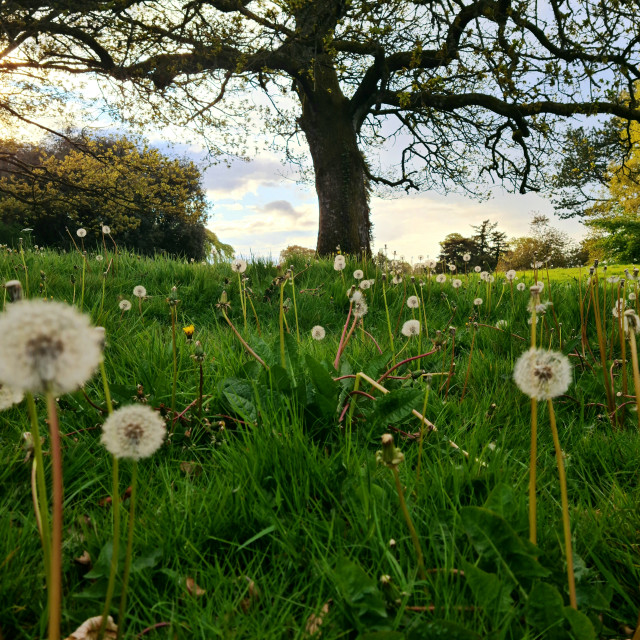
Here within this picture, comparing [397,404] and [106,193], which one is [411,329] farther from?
[106,193]

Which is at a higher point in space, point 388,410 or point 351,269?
point 351,269

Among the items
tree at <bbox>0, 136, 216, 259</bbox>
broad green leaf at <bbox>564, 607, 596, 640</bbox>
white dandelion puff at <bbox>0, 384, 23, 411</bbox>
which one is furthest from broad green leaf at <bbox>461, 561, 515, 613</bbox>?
tree at <bbox>0, 136, 216, 259</bbox>

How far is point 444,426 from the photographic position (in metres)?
2.10

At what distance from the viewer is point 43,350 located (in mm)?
634

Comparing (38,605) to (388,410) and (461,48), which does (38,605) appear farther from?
(461,48)

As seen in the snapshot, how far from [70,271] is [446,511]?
509 cm

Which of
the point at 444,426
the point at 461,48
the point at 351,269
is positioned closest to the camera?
the point at 444,426

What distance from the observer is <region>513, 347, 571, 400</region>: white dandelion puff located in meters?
0.94

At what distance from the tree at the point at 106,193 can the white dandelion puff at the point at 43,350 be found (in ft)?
28.4

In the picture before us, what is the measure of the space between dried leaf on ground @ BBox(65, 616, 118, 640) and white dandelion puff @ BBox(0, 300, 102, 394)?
0.73 meters

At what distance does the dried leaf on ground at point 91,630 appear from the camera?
1008 millimetres

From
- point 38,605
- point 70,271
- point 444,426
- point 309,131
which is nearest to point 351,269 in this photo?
point 70,271

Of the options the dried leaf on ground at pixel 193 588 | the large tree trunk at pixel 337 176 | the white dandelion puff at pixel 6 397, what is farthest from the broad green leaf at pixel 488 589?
the large tree trunk at pixel 337 176

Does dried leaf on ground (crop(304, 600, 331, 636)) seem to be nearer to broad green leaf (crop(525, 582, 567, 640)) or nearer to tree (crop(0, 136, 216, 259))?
broad green leaf (crop(525, 582, 567, 640))
